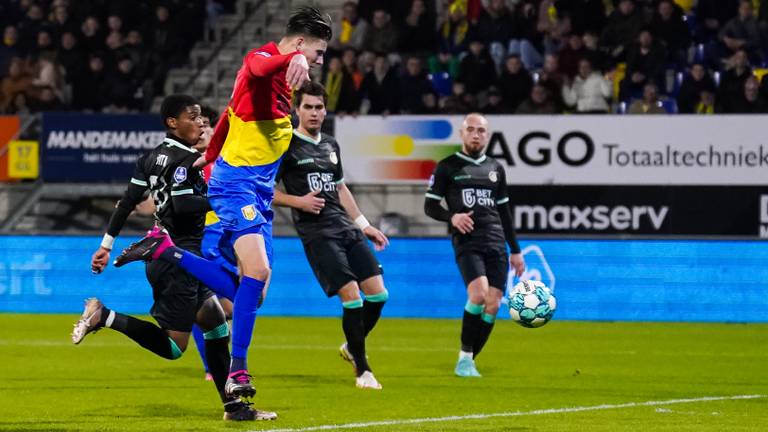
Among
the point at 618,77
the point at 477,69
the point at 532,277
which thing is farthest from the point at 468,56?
the point at 532,277

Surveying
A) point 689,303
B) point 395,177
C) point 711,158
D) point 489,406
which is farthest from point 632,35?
point 489,406

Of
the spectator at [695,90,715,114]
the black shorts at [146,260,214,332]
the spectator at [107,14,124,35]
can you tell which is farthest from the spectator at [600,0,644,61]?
the black shorts at [146,260,214,332]

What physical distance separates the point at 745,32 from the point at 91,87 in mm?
10079

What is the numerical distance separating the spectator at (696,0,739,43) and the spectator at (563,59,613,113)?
2.03 m

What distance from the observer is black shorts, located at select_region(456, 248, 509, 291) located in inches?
435

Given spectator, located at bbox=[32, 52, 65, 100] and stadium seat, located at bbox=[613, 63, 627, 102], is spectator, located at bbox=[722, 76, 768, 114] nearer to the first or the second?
stadium seat, located at bbox=[613, 63, 627, 102]

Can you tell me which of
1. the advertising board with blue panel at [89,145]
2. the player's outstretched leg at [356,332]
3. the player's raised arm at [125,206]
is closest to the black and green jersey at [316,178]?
the player's outstretched leg at [356,332]

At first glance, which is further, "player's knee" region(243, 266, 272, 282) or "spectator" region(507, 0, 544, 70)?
"spectator" region(507, 0, 544, 70)

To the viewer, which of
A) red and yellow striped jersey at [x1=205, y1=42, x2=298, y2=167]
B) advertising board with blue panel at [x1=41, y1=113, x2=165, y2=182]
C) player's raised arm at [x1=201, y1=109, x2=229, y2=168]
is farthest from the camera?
advertising board with blue panel at [x1=41, y1=113, x2=165, y2=182]

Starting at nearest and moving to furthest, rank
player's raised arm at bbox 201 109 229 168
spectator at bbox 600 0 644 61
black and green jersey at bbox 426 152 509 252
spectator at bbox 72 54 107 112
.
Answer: player's raised arm at bbox 201 109 229 168 → black and green jersey at bbox 426 152 509 252 → spectator at bbox 600 0 644 61 → spectator at bbox 72 54 107 112

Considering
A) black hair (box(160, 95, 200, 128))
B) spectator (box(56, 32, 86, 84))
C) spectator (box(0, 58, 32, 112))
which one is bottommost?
spectator (box(0, 58, 32, 112))

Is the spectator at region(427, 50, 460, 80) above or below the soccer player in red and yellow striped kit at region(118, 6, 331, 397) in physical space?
below

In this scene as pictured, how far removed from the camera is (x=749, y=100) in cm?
1939

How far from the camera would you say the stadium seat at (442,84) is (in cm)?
2133
